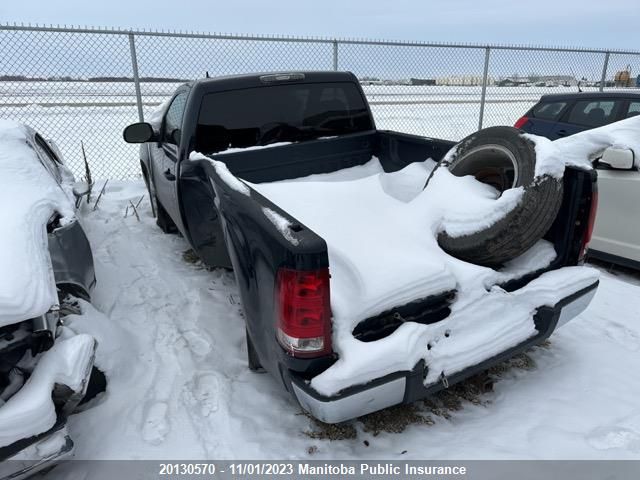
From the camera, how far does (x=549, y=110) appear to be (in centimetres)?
672

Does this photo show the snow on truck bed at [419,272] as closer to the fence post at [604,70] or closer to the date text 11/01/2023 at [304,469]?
the date text 11/01/2023 at [304,469]

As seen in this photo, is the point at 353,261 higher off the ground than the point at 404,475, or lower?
higher

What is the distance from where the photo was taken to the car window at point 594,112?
598 cm

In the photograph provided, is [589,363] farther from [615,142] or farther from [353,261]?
[615,142]

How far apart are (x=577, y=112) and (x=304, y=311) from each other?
20.1 feet

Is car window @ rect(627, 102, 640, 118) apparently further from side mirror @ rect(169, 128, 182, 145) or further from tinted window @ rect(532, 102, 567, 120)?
side mirror @ rect(169, 128, 182, 145)

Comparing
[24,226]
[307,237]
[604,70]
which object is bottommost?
[24,226]

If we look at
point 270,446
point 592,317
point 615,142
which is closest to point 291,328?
point 270,446

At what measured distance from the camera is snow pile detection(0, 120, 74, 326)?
2.12 metres

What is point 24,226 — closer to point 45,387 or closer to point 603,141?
point 45,387

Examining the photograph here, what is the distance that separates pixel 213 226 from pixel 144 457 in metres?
1.66

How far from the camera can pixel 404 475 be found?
2.18 meters

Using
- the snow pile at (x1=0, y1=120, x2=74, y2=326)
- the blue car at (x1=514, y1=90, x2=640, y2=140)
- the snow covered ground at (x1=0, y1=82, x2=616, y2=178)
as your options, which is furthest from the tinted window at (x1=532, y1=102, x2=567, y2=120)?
the snow pile at (x1=0, y1=120, x2=74, y2=326)

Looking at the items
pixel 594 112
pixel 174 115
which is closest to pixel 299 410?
pixel 174 115
